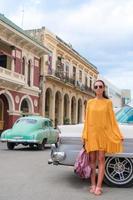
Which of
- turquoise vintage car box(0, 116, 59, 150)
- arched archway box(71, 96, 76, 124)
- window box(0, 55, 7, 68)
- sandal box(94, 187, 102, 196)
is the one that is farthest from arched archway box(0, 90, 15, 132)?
sandal box(94, 187, 102, 196)

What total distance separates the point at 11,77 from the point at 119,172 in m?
25.8

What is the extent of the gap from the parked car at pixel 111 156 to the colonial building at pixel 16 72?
23.5m

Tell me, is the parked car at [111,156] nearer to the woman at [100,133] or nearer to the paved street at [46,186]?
the paved street at [46,186]

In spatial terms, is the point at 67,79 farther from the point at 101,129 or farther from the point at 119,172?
the point at 101,129

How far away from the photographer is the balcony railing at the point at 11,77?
107 feet

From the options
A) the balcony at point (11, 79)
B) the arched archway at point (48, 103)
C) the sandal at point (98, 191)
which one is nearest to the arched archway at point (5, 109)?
the balcony at point (11, 79)

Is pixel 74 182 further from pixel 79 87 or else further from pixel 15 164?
pixel 79 87

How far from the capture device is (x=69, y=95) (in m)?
50.9

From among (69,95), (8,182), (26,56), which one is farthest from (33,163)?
(69,95)

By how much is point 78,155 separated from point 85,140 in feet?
2.43

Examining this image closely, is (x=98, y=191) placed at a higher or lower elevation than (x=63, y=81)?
lower

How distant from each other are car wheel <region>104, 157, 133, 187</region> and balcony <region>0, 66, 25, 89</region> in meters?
24.0

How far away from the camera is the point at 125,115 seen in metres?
9.68

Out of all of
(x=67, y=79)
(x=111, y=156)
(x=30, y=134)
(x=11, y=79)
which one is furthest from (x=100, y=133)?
(x=67, y=79)
